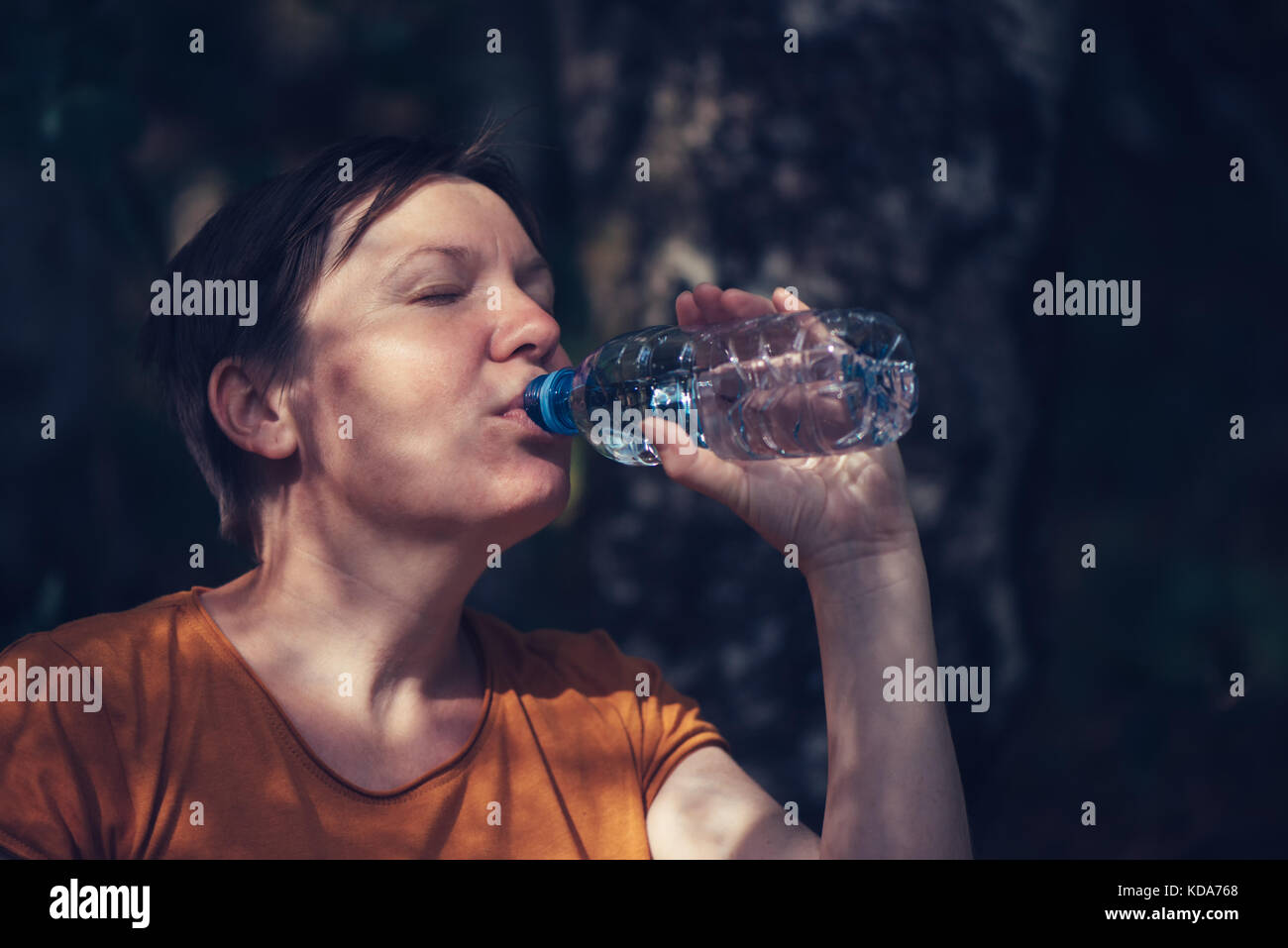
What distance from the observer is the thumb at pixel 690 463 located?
119 centimetres

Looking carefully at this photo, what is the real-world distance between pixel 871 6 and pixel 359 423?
1.48 m

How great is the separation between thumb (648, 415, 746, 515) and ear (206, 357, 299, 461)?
1.82ft

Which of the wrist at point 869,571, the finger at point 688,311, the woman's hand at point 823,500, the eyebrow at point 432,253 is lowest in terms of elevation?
the wrist at point 869,571

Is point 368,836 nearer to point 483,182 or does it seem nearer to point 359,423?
point 359,423

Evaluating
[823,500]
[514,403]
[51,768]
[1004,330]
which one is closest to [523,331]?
[514,403]

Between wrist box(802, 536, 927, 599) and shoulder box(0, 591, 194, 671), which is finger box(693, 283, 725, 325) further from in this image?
shoulder box(0, 591, 194, 671)

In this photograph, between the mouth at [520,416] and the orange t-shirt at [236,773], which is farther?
Answer: the mouth at [520,416]

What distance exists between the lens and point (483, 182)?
1592mm

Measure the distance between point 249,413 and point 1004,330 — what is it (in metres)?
1.53

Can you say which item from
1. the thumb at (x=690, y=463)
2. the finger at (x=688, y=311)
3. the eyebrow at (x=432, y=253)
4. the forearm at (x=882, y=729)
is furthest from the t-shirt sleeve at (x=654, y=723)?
the eyebrow at (x=432, y=253)

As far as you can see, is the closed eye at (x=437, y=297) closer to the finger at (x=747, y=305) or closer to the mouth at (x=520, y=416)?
the mouth at (x=520, y=416)

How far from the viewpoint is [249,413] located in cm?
142

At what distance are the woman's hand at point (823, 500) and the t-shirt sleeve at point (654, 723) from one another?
1.26ft
